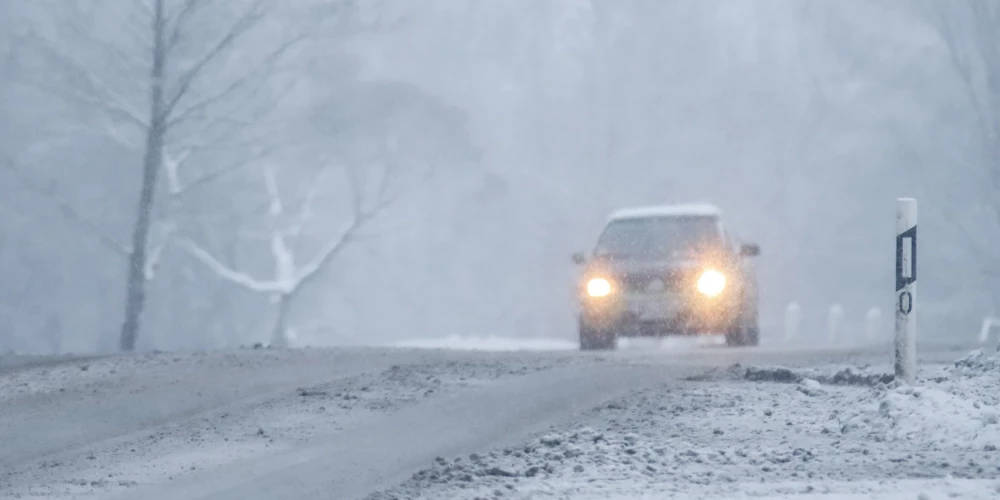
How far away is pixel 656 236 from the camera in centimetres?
1519

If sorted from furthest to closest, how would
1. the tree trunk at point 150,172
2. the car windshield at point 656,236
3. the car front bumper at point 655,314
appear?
the tree trunk at point 150,172
the car windshield at point 656,236
the car front bumper at point 655,314

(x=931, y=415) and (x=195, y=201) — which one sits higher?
(x=195, y=201)

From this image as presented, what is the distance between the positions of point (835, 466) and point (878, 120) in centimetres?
3688

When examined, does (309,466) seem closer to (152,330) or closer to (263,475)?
(263,475)

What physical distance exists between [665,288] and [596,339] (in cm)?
96

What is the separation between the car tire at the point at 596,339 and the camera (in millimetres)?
14398

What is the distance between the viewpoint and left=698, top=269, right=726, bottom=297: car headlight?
46.7 ft

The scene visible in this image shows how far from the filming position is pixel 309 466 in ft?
21.5

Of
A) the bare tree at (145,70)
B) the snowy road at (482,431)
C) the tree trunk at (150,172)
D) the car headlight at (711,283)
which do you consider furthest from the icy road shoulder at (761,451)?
the bare tree at (145,70)

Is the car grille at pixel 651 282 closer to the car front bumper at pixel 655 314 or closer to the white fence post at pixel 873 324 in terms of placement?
the car front bumper at pixel 655 314

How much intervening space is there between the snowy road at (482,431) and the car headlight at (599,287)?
3030 millimetres

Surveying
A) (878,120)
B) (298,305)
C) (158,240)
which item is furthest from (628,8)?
(158,240)

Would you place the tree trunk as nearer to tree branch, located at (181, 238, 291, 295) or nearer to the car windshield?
tree branch, located at (181, 238, 291, 295)

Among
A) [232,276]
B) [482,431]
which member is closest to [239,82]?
[232,276]
